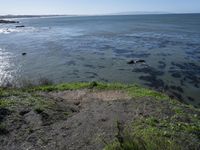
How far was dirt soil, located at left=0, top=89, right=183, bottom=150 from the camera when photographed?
10555 millimetres

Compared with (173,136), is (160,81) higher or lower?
lower

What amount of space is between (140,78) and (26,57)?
17669 mm

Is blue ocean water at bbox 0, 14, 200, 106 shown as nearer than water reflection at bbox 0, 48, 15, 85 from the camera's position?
Yes

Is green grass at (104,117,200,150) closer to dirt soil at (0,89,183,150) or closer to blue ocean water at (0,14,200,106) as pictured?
dirt soil at (0,89,183,150)

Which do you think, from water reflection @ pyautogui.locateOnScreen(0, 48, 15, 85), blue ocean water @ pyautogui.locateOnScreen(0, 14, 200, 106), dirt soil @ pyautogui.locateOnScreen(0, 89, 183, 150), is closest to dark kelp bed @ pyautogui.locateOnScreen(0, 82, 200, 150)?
dirt soil @ pyautogui.locateOnScreen(0, 89, 183, 150)

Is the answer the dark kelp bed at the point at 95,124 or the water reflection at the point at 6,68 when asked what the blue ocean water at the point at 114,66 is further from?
the dark kelp bed at the point at 95,124

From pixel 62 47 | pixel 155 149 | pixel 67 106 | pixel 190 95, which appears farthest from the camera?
pixel 62 47

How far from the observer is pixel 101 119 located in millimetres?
12805

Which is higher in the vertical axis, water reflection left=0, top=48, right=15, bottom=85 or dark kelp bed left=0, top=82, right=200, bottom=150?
dark kelp bed left=0, top=82, right=200, bottom=150

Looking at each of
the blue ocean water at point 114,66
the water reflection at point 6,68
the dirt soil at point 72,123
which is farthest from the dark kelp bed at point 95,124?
the water reflection at point 6,68

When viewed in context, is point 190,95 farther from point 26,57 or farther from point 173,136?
point 26,57

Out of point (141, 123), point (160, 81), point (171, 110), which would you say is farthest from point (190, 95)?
point (141, 123)

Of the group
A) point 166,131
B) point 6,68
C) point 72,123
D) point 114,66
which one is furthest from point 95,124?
point 6,68

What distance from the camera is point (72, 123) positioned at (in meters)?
12.5
